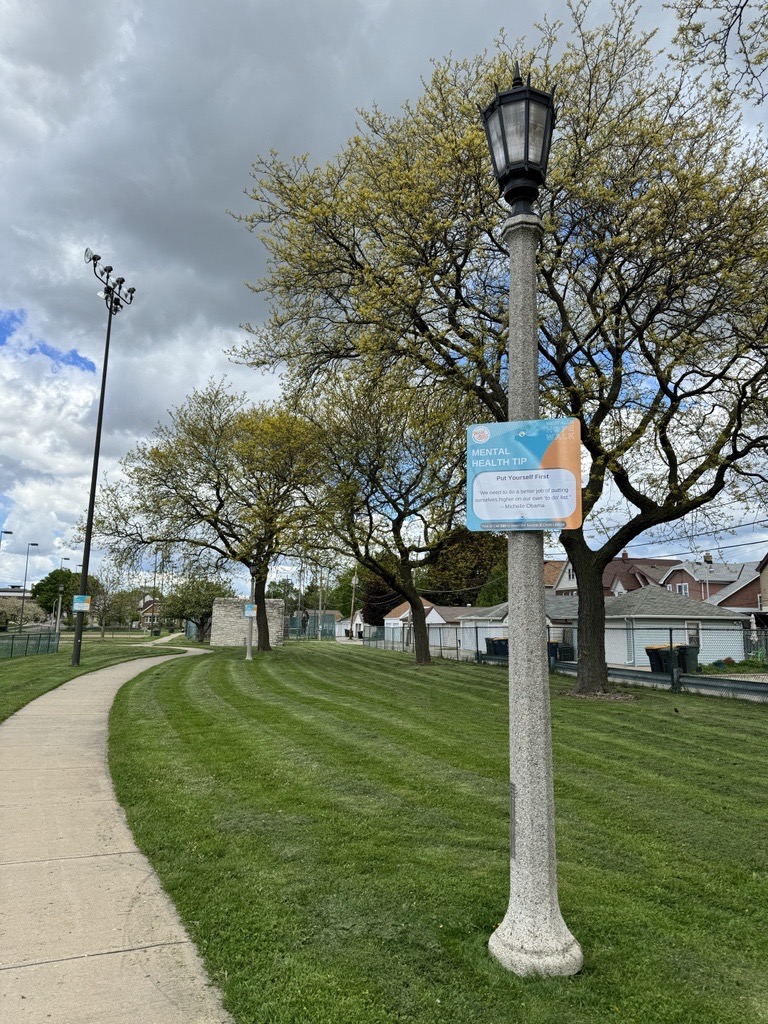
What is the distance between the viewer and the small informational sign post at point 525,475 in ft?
11.5

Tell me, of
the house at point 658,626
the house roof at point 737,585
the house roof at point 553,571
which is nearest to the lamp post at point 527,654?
the house at point 658,626

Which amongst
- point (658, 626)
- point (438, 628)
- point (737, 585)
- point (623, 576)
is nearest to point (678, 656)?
point (658, 626)

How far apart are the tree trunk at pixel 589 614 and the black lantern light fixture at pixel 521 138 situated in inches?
488

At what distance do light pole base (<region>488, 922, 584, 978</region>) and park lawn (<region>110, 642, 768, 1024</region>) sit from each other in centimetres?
6

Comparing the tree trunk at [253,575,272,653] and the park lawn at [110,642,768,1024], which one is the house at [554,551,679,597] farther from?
the park lawn at [110,642,768,1024]

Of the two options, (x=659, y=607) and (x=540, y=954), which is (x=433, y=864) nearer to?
(x=540, y=954)

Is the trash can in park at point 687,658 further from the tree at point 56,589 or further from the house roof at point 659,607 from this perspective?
the tree at point 56,589

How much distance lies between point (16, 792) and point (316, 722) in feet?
15.6

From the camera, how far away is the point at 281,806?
5875 mm

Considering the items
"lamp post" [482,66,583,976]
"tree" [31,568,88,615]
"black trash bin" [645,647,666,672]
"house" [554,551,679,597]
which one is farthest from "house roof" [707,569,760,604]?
"tree" [31,568,88,615]

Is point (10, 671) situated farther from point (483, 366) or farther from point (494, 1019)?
point (494, 1019)

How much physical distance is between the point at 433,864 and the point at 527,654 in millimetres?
2027

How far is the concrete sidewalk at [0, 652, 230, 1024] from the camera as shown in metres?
2.99

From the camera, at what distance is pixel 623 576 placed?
4750 centimetres
